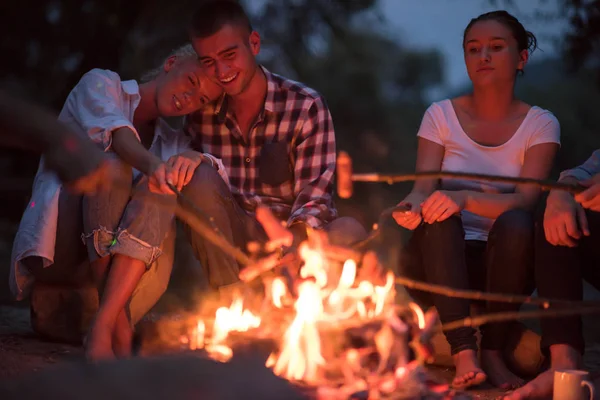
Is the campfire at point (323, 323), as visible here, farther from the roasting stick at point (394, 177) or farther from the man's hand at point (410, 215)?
the roasting stick at point (394, 177)

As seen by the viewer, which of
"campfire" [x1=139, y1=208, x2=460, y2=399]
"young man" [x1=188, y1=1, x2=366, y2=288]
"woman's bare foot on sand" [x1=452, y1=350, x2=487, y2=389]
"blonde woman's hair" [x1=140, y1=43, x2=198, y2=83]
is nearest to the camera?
"campfire" [x1=139, y1=208, x2=460, y2=399]

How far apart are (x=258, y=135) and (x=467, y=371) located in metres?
1.87

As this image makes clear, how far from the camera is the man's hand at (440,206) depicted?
11.3 feet

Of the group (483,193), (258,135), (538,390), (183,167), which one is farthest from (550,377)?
(258,135)

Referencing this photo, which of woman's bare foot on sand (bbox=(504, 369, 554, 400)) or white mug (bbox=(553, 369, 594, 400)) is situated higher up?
white mug (bbox=(553, 369, 594, 400))

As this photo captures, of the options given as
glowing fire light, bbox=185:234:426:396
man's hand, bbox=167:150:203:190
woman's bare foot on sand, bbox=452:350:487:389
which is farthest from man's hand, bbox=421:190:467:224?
man's hand, bbox=167:150:203:190

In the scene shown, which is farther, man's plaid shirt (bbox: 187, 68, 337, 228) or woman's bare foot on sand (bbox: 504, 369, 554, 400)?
man's plaid shirt (bbox: 187, 68, 337, 228)

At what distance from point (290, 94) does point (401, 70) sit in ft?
80.8

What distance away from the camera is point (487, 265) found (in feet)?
11.5

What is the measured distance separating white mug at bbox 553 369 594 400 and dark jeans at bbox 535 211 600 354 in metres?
0.38

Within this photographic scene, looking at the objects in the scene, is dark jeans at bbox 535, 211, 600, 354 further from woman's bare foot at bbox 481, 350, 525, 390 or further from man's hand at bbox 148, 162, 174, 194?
man's hand at bbox 148, 162, 174, 194

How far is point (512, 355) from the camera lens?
362cm

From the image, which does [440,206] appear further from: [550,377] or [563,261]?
[550,377]

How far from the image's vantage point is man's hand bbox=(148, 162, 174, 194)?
136 inches
